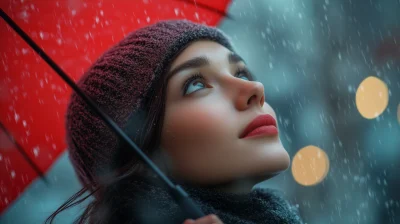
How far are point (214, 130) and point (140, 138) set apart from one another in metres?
0.26

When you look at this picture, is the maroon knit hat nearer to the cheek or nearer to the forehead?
the forehead

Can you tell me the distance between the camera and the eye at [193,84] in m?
1.64

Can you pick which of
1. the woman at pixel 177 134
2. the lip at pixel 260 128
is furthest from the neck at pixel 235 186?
the lip at pixel 260 128

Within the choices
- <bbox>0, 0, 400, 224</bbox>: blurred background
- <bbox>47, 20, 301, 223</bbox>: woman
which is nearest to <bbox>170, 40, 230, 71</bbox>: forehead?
<bbox>47, 20, 301, 223</bbox>: woman

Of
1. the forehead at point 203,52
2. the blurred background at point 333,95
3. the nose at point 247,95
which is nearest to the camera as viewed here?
the nose at point 247,95

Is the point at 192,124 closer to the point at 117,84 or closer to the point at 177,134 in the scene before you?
the point at 177,134

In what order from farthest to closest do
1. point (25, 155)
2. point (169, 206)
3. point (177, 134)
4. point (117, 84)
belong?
point (25, 155)
point (117, 84)
point (177, 134)
point (169, 206)

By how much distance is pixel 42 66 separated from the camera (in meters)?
1.78

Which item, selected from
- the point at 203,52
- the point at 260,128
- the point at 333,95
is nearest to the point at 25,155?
the point at 203,52

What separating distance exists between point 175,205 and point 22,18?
2.60 ft

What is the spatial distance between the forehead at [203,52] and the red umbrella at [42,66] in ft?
1.07

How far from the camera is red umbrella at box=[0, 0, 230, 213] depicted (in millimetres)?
1713

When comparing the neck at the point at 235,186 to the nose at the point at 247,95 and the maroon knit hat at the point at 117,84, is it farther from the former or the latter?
the maroon knit hat at the point at 117,84

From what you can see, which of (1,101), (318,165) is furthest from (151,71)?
(318,165)
